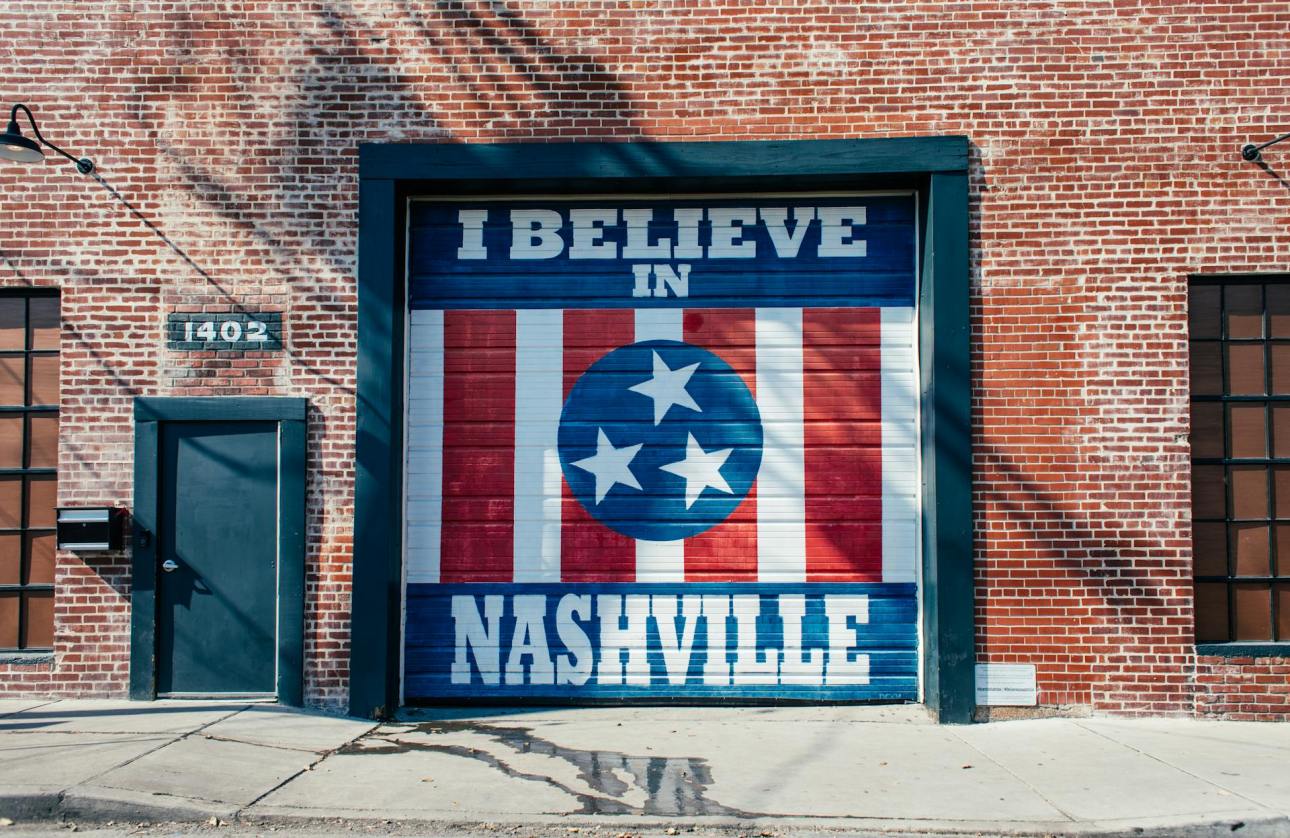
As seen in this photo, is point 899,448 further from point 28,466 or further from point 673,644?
point 28,466

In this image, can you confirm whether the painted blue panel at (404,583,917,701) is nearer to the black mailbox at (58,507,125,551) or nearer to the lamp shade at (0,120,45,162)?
the black mailbox at (58,507,125,551)

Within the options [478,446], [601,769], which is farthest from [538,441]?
[601,769]

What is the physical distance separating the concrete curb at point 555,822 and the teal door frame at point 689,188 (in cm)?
245

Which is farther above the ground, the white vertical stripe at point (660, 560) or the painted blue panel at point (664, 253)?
the painted blue panel at point (664, 253)

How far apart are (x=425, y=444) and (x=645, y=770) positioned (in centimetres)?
353

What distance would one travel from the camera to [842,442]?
8.73 metres

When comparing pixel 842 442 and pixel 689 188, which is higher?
pixel 689 188

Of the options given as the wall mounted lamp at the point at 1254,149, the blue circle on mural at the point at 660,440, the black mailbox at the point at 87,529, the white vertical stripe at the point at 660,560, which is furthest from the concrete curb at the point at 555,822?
the wall mounted lamp at the point at 1254,149

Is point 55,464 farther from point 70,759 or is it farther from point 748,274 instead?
point 748,274

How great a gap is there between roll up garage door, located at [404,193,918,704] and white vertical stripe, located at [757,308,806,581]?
0.06ft

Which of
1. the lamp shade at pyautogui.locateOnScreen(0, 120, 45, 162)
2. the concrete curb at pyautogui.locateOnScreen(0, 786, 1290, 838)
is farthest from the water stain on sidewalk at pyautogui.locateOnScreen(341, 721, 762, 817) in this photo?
the lamp shade at pyautogui.locateOnScreen(0, 120, 45, 162)

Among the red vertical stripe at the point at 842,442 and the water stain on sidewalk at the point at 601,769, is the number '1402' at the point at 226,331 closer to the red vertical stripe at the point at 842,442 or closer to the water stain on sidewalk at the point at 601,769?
the water stain on sidewalk at the point at 601,769

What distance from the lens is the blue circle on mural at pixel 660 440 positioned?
8719 millimetres

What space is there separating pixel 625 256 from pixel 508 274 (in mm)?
1036
